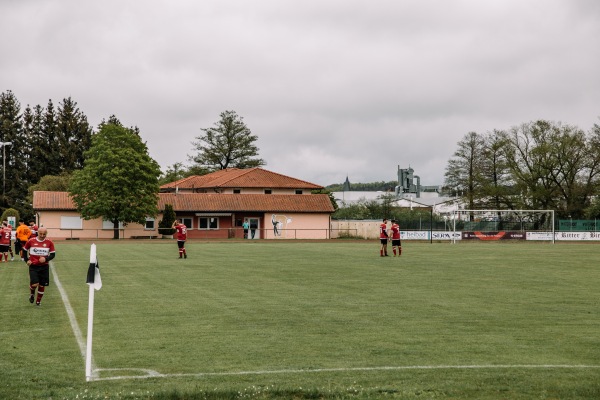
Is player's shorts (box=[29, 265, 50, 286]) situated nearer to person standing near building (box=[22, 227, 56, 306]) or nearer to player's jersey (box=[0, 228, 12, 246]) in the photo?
person standing near building (box=[22, 227, 56, 306])

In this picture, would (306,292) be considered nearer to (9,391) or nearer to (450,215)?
(9,391)

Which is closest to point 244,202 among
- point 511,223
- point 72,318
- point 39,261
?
point 511,223

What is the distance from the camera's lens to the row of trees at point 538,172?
8648 cm

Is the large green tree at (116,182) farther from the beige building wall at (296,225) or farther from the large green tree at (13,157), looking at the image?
the large green tree at (13,157)

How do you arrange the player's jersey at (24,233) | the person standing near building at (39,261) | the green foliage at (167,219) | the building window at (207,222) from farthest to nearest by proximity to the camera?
the building window at (207,222) → the green foliage at (167,219) → the player's jersey at (24,233) → the person standing near building at (39,261)

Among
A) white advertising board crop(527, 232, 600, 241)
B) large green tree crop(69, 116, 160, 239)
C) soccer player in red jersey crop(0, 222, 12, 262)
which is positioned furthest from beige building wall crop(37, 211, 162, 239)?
soccer player in red jersey crop(0, 222, 12, 262)

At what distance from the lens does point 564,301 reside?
18.4m

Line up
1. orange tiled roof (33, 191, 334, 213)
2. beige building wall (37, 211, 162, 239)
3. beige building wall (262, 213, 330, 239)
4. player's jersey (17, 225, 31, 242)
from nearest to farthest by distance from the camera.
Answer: player's jersey (17, 225, 31, 242) → beige building wall (37, 211, 162, 239) → beige building wall (262, 213, 330, 239) → orange tiled roof (33, 191, 334, 213)

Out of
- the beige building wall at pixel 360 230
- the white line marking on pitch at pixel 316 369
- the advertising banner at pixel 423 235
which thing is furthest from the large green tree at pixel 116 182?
the white line marking on pitch at pixel 316 369

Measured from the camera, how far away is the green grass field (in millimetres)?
9125

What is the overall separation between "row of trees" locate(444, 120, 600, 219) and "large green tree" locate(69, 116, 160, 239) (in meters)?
38.1

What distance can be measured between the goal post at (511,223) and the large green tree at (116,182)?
28413 mm

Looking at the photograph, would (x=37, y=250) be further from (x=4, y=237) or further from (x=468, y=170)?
(x=468, y=170)

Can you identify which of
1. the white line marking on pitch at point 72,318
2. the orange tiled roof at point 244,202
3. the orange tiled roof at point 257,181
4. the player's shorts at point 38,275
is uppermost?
the orange tiled roof at point 257,181
